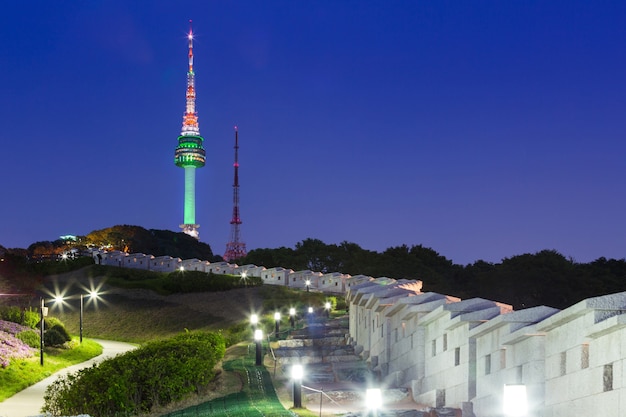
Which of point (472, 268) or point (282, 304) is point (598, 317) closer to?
point (282, 304)

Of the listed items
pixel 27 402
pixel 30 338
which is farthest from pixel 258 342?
pixel 30 338

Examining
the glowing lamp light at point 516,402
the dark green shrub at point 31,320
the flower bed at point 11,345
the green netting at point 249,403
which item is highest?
the dark green shrub at point 31,320

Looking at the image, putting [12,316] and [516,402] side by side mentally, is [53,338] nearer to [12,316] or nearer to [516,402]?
[12,316]

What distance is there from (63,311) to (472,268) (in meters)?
41.8

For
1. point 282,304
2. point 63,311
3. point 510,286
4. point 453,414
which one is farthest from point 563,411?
point 510,286

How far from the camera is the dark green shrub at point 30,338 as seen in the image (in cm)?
2953

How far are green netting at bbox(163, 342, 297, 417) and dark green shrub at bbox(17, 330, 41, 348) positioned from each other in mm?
11942

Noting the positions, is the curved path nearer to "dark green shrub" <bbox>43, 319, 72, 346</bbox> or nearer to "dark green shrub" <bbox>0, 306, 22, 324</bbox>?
"dark green shrub" <bbox>43, 319, 72, 346</bbox>

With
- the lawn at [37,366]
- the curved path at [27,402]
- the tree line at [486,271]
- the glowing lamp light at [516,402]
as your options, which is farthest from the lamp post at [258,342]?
the tree line at [486,271]

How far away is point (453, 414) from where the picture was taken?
13391 mm

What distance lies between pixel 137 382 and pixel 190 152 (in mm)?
146694

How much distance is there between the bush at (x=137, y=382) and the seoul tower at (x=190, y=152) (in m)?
145

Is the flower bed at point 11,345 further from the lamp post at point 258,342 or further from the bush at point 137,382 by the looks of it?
the lamp post at point 258,342

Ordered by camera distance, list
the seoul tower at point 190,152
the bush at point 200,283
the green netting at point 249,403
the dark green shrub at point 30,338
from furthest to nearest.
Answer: the seoul tower at point 190,152 < the bush at point 200,283 < the dark green shrub at point 30,338 < the green netting at point 249,403
